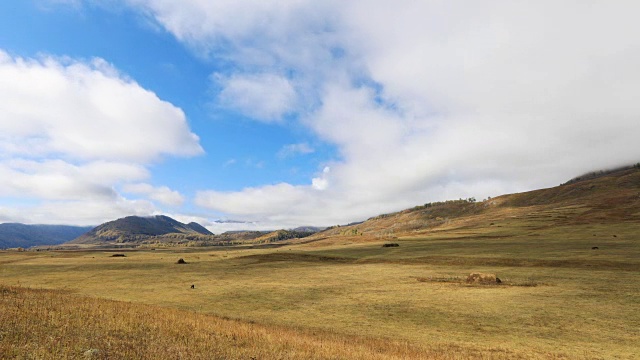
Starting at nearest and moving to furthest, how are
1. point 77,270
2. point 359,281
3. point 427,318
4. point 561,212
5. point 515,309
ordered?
point 427,318, point 515,309, point 359,281, point 77,270, point 561,212

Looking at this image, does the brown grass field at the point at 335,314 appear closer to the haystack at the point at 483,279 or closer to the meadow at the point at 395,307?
the meadow at the point at 395,307

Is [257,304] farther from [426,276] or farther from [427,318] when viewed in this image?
[426,276]

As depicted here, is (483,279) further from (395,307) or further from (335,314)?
(335,314)

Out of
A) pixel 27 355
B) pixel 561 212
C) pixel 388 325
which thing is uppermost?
pixel 561 212

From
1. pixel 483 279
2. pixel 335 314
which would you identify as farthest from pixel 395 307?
pixel 483 279

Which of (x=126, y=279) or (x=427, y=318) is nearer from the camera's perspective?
(x=427, y=318)

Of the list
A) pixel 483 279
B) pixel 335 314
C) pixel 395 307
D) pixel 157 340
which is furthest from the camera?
pixel 483 279

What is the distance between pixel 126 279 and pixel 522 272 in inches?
2253

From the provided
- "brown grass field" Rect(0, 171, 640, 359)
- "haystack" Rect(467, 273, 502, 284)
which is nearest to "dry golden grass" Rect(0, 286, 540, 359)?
"brown grass field" Rect(0, 171, 640, 359)

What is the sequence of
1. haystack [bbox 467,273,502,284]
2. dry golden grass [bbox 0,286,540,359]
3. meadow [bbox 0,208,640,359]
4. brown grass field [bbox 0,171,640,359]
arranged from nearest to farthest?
dry golden grass [bbox 0,286,540,359] → brown grass field [bbox 0,171,640,359] → meadow [bbox 0,208,640,359] → haystack [bbox 467,273,502,284]

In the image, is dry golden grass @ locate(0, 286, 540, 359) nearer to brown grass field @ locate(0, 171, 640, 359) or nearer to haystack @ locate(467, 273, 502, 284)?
brown grass field @ locate(0, 171, 640, 359)

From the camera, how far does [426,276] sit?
49.8 meters

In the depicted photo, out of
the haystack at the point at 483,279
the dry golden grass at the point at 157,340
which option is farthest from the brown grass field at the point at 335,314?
the haystack at the point at 483,279

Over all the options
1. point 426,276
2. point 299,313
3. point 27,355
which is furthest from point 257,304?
point 426,276
